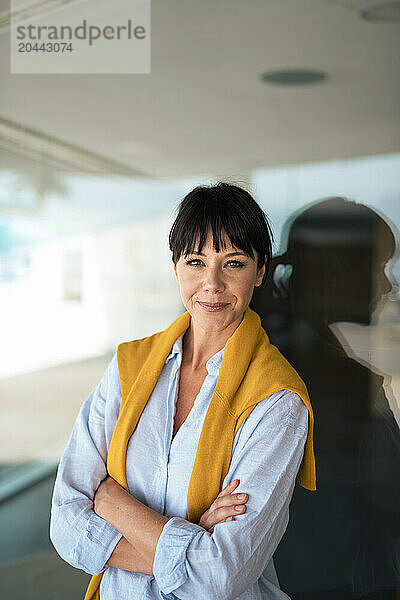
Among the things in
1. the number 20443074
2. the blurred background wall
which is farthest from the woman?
the number 20443074

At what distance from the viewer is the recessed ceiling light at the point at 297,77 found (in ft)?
5.55

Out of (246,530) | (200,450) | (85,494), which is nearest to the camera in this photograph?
(246,530)

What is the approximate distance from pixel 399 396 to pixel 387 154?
25.4 inches

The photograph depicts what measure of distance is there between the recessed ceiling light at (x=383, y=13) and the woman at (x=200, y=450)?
2.34ft

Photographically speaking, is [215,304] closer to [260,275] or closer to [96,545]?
[260,275]

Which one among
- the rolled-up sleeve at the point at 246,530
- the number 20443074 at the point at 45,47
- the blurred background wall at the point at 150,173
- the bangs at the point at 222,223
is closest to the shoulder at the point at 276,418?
the rolled-up sleeve at the point at 246,530

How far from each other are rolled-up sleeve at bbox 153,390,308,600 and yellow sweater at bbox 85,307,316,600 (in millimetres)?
40

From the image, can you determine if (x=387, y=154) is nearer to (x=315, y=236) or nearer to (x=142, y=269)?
(x=315, y=236)

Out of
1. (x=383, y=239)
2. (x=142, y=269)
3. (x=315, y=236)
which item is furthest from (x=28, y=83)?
(x=383, y=239)

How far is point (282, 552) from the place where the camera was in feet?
5.76

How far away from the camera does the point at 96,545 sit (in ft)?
4.16

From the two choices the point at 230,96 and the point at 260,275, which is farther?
the point at 230,96

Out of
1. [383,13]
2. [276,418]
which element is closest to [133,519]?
[276,418]

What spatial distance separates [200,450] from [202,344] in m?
0.27
